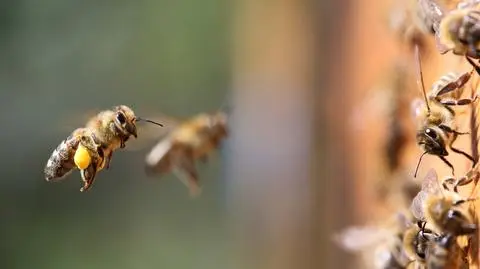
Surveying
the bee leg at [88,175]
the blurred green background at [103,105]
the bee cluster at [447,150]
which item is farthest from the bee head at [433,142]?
the blurred green background at [103,105]

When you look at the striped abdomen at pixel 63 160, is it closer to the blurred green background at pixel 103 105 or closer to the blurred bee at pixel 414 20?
the blurred bee at pixel 414 20

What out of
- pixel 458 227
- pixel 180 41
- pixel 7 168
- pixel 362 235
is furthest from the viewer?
pixel 180 41

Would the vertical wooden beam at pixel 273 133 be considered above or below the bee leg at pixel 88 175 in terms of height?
below

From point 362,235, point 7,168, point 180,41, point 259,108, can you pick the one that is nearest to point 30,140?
point 7,168

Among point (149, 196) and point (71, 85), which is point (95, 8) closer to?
point (71, 85)

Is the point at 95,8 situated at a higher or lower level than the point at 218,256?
higher

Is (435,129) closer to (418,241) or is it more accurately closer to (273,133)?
(418,241)
